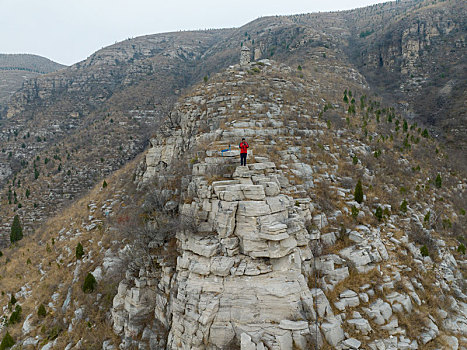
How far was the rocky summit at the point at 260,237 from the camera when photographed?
29.5 feet

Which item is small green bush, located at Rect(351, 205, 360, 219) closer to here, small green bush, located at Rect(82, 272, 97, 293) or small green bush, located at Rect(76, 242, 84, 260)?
small green bush, located at Rect(82, 272, 97, 293)

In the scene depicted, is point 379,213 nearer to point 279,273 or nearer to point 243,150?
point 279,273

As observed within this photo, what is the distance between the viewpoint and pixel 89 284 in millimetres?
14984

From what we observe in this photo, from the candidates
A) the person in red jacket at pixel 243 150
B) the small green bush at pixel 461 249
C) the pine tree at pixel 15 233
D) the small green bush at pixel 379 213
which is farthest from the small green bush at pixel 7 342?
the small green bush at pixel 461 249

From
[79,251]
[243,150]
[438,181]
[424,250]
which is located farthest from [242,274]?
[438,181]

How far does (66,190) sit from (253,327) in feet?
122

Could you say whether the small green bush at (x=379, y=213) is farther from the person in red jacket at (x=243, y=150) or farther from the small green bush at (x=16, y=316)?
the small green bush at (x=16, y=316)

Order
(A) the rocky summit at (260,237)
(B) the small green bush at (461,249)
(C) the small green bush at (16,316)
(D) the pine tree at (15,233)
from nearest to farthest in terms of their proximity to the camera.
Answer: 1. (A) the rocky summit at (260,237)
2. (B) the small green bush at (461,249)
3. (C) the small green bush at (16,316)
4. (D) the pine tree at (15,233)

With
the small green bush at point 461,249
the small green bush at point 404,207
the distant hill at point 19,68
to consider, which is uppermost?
the distant hill at point 19,68

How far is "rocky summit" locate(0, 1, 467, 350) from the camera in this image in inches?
354

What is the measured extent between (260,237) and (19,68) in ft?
536

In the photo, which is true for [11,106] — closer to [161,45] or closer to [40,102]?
[40,102]

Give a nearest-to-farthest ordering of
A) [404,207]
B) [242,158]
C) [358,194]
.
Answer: [242,158], [358,194], [404,207]

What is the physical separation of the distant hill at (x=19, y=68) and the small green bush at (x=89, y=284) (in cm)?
9974
